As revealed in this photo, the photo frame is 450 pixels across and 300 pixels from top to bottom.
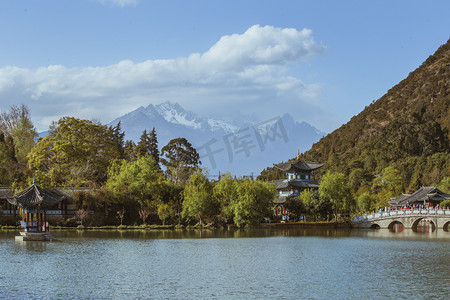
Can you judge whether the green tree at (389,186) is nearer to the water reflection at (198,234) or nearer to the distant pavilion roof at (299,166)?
the distant pavilion roof at (299,166)

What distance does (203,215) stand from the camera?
54594 mm

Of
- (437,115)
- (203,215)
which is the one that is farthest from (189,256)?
(437,115)

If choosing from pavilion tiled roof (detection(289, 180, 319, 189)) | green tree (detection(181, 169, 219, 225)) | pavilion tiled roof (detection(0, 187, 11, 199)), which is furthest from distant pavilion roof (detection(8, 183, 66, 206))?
pavilion tiled roof (detection(289, 180, 319, 189))

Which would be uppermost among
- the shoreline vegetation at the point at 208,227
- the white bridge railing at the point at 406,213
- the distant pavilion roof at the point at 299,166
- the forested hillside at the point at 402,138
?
the forested hillside at the point at 402,138

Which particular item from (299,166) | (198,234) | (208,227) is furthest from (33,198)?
(299,166)

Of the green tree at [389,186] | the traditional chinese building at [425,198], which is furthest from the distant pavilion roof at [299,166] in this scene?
the traditional chinese building at [425,198]

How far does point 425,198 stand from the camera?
196ft

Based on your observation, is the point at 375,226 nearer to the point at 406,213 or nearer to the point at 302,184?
the point at 406,213

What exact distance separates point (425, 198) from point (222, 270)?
40680 mm

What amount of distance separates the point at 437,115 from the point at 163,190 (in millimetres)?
66727

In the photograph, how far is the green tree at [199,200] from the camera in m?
53.4

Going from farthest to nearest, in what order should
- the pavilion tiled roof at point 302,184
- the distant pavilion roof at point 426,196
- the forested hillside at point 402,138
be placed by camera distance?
the forested hillside at point 402,138, the pavilion tiled roof at point 302,184, the distant pavilion roof at point 426,196

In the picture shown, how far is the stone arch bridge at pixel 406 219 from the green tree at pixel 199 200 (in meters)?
15.2

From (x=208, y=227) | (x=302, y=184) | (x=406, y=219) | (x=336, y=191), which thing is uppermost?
(x=302, y=184)
